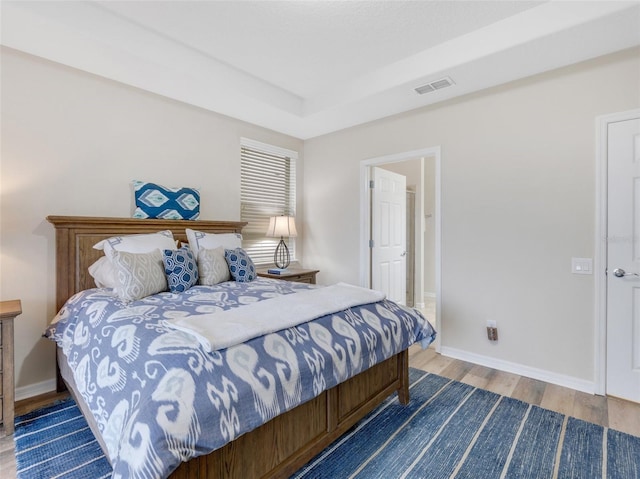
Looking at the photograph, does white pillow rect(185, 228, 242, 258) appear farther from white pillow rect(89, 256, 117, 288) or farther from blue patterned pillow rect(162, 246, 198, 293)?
white pillow rect(89, 256, 117, 288)

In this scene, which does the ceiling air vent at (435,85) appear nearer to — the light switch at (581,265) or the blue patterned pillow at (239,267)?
the light switch at (581,265)

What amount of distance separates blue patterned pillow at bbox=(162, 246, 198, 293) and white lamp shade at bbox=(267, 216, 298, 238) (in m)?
1.43

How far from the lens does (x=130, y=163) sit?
2955 mm

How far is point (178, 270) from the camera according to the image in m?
2.43

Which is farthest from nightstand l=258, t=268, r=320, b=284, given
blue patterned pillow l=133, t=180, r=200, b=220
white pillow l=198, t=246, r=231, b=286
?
blue patterned pillow l=133, t=180, r=200, b=220

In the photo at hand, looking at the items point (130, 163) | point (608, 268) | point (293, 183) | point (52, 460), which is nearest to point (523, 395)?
point (608, 268)

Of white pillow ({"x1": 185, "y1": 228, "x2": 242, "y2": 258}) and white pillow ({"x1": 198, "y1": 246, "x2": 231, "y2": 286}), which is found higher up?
white pillow ({"x1": 185, "y1": 228, "x2": 242, "y2": 258})

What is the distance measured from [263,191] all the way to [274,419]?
3.11m

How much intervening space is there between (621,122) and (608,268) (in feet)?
3.51

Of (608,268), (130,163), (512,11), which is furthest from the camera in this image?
(130,163)

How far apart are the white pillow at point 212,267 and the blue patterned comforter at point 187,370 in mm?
520

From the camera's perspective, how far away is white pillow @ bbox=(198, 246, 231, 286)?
2.66 meters

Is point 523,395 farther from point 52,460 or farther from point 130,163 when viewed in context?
point 130,163

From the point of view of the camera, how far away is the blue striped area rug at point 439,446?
1683 millimetres
